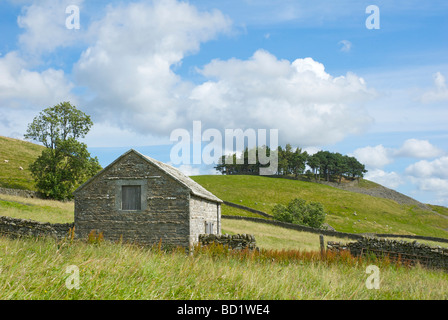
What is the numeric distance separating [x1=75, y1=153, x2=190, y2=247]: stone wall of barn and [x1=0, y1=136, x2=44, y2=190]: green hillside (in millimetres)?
30466

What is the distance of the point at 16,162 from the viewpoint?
57.6 meters

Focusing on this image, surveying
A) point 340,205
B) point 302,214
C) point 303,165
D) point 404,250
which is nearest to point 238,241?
point 404,250

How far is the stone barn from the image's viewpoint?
18484 mm

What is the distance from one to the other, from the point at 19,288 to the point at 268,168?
3854 inches

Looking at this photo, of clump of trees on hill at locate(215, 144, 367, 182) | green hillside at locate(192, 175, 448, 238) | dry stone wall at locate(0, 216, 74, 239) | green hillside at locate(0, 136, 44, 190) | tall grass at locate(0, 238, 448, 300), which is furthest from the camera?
clump of trees on hill at locate(215, 144, 367, 182)

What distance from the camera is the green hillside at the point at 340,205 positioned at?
58.8m

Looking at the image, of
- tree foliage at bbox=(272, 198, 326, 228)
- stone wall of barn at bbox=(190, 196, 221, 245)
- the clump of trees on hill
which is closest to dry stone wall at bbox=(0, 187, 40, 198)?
stone wall of barn at bbox=(190, 196, 221, 245)

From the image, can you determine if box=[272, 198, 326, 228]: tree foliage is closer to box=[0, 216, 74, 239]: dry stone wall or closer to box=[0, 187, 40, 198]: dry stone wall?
box=[0, 187, 40, 198]: dry stone wall

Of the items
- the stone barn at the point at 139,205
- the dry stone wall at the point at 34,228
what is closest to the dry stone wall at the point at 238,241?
the stone barn at the point at 139,205

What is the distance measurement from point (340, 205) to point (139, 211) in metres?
57.8
